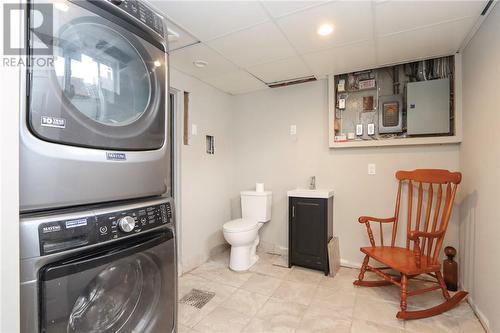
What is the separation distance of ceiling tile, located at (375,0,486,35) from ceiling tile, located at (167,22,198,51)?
1.35m

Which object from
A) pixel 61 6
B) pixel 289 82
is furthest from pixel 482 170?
pixel 61 6

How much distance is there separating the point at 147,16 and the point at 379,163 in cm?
249

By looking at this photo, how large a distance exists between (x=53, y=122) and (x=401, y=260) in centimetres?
240

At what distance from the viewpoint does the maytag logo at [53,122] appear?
0.70 m

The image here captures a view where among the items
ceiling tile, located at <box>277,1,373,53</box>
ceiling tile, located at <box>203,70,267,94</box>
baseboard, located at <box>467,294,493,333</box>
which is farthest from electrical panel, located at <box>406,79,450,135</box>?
ceiling tile, located at <box>203,70,267,94</box>

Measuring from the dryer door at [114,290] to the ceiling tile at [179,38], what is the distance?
1.51 m

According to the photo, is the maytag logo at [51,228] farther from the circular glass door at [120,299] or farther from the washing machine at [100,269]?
the circular glass door at [120,299]

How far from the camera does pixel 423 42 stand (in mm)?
2057

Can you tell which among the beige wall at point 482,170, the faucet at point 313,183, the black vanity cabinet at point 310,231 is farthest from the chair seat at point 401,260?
the faucet at point 313,183

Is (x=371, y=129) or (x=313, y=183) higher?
(x=371, y=129)

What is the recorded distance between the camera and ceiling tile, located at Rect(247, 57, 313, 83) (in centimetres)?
246

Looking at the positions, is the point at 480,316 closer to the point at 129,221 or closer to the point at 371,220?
the point at 371,220

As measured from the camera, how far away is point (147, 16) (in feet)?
3.43

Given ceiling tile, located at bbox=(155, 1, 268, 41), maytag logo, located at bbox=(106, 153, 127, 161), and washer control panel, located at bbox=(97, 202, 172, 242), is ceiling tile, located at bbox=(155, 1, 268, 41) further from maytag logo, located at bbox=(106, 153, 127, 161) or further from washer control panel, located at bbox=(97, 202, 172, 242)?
washer control panel, located at bbox=(97, 202, 172, 242)
